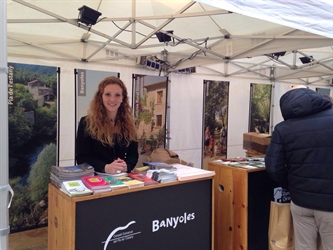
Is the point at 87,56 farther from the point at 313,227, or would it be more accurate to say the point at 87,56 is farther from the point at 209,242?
the point at 313,227

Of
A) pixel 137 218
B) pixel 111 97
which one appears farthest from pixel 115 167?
pixel 111 97

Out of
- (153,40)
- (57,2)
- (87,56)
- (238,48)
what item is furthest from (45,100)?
(238,48)

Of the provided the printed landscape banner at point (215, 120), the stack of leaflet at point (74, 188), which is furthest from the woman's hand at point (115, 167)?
the printed landscape banner at point (215, 120)

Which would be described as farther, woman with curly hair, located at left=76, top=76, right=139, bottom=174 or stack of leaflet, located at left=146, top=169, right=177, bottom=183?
woman with curly hair, located at left=76, top=76, right=139, bottom=174

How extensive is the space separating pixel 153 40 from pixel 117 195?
2.83m

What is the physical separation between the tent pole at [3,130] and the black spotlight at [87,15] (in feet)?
5.06

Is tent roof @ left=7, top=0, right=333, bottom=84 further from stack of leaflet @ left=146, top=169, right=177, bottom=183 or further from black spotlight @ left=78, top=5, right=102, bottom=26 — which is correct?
stack of leaflet @ left=146, top=169, right=177, bottom=183

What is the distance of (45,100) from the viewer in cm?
362

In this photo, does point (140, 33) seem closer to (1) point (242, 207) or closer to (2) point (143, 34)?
(2) point (143, 34)

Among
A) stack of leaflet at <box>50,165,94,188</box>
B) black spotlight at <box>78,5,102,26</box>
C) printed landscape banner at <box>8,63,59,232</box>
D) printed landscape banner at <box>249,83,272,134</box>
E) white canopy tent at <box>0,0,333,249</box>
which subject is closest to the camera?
stack of leaflet at <box>50,165,94,188</box>

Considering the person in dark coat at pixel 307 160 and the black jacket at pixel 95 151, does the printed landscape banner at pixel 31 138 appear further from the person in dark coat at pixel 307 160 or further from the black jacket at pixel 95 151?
the person in dark coat at pixel 307 160

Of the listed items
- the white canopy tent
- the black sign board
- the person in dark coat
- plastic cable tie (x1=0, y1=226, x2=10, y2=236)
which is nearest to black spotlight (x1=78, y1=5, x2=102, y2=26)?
the white canopy tent

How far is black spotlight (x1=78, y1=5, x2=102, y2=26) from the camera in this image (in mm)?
2613

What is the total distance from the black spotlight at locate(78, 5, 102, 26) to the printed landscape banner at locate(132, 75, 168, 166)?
164cm
